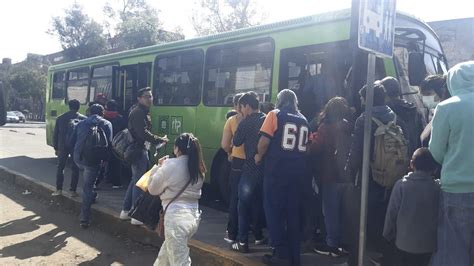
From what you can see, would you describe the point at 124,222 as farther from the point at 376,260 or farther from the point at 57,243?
the point at 376,260

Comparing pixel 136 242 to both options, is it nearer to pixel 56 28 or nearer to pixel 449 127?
pixel 449 127

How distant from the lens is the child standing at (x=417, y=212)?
330cm

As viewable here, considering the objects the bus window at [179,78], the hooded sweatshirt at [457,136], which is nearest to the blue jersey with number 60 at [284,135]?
the hooded sweatshirt at [457,136]

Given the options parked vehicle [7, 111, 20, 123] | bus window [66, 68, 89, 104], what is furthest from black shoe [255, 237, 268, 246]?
parked vehicle [7, 111, 20, 123]

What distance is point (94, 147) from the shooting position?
6668 millimetres

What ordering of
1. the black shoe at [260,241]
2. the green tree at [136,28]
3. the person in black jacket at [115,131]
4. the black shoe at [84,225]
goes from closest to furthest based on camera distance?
the black shoe at [260,241] → the black shoe at [84,225] → the person in black jacket at [115,131] → the green tree at [136,28]

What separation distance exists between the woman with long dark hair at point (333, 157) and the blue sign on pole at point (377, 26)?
36.6 inches

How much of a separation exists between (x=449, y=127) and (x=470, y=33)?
30.5 meters

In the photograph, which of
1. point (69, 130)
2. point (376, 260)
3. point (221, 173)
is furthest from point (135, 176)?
point (376, 260)

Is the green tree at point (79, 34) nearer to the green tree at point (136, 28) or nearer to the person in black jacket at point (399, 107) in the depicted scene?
the green tree at point (136, 28)

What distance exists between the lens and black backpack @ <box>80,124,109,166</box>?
21.9ft

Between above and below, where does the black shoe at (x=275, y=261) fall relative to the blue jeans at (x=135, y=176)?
below

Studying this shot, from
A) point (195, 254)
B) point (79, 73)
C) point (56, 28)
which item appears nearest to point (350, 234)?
point (195, 254)

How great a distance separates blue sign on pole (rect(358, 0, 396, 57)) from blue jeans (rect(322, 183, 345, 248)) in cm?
156
